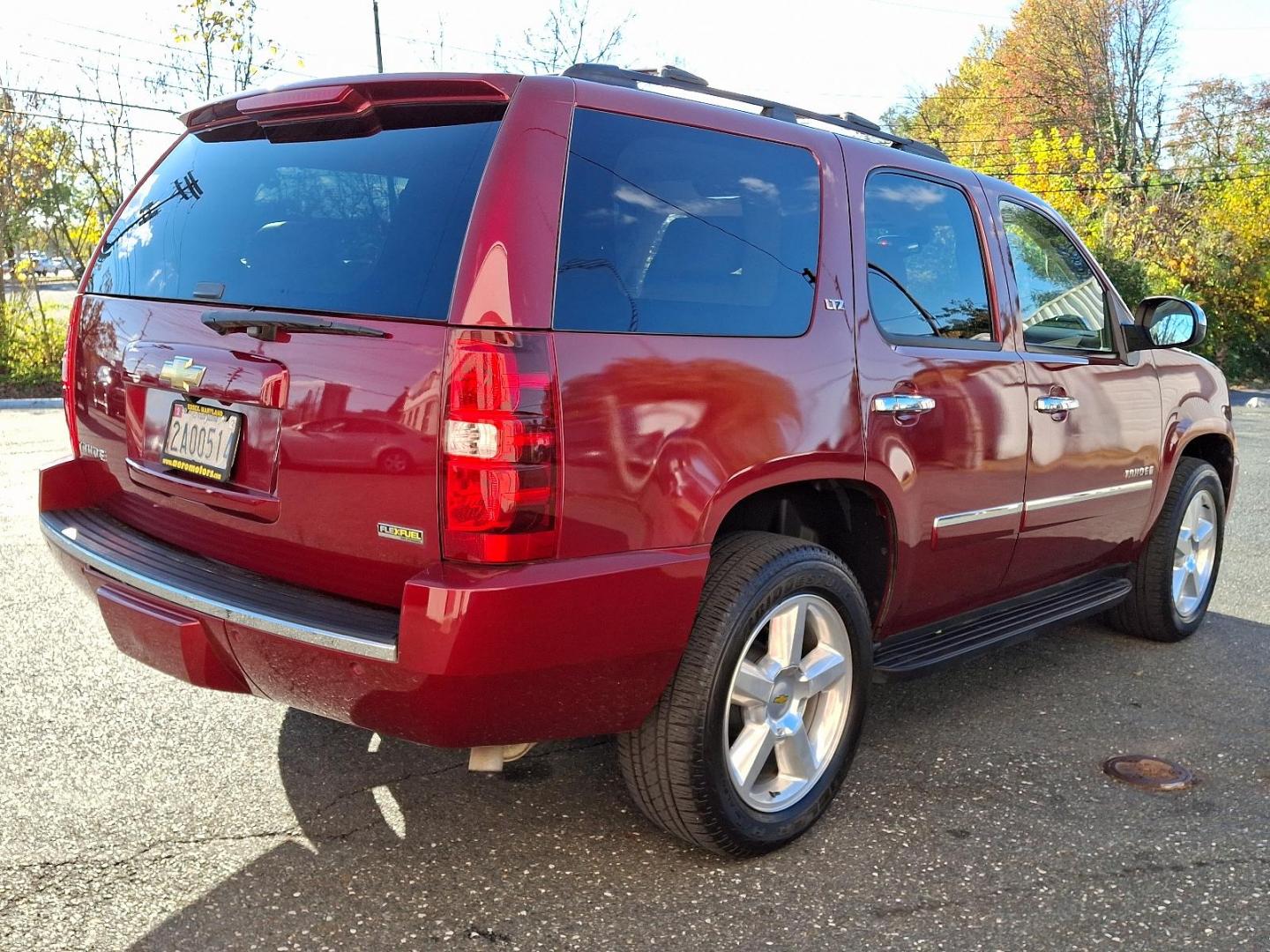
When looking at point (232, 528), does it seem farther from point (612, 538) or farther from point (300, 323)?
point (612, 538)

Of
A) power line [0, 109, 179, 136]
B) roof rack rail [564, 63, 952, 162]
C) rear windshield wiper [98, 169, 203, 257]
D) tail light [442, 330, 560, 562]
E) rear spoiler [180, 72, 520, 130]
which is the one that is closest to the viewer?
tail light [442, 330, 560, 562]

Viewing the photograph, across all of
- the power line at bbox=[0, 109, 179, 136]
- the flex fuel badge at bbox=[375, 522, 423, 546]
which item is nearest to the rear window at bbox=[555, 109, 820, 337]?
the flex fuel badge at bbox=[375, 522, 423, 546]

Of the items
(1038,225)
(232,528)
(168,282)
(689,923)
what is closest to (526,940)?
(689,923)

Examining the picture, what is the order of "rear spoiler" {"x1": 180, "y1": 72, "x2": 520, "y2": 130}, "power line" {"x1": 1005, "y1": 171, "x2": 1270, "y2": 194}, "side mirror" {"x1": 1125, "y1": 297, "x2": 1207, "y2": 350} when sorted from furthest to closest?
"power line" {"x1": 1005, "y1": 171, "x2": 1270, "y2": 194} → "side mirror" {"x1": 1125, "y1": 297, "x2": 1207, "y2": 350} → "rear spoiler" {"x1": 180, "y1": 72, "x2": 520, "y2": 130}

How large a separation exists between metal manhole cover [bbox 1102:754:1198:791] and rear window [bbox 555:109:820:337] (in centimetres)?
174

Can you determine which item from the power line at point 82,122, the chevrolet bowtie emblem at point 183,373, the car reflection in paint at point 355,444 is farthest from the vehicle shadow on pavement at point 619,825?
the power line at point 82,122

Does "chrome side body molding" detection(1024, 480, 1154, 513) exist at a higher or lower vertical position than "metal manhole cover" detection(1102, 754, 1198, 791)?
higher

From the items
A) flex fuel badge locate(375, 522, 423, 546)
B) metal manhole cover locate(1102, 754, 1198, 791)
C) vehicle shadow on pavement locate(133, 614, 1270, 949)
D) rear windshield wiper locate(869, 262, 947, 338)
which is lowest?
metal manhole cover locate(1102, 754, 1198, 791)

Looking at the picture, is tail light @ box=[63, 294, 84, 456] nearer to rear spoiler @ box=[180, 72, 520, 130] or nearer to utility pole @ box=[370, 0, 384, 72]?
rear spoiler @ box=[180, 72, 520, 130]

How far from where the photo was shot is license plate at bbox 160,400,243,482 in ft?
9.02

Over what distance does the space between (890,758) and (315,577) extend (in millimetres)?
1953

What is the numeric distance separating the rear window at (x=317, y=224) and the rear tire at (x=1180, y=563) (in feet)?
11.5

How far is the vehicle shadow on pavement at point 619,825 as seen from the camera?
2.70 meters

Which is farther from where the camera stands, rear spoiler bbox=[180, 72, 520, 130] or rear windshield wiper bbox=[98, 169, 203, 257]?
rear windshield wiper bbox=[98, 169, 203, 257]
